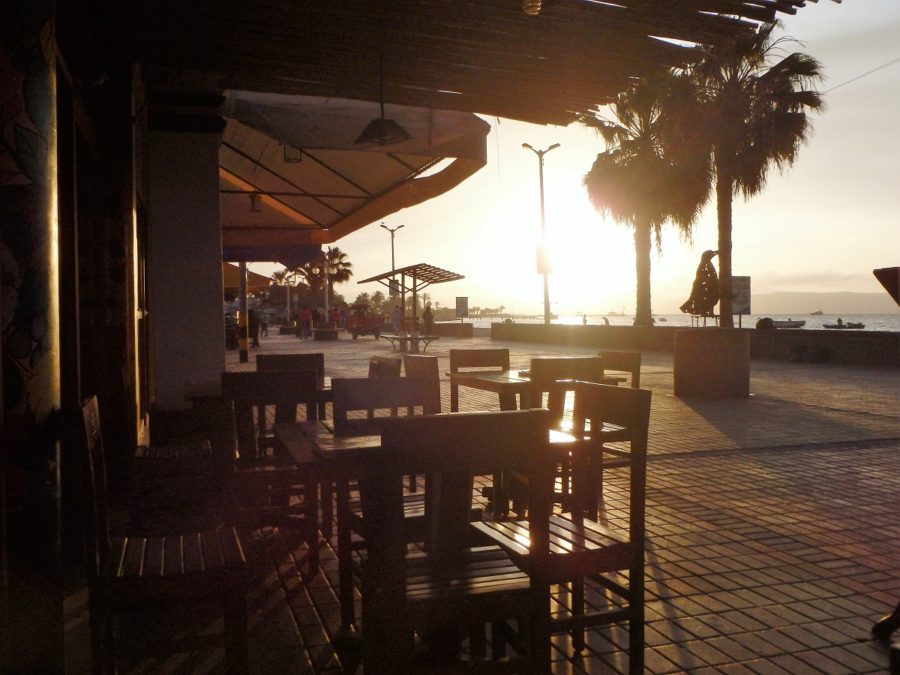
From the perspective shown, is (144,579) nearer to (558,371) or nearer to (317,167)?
(558,371)

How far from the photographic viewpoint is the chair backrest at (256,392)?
4.45 m

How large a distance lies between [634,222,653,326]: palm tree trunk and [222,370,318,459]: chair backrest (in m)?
24.7

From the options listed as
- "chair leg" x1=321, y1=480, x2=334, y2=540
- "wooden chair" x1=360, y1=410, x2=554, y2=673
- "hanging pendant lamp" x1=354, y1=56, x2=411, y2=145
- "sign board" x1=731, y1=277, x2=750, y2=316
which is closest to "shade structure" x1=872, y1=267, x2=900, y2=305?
"wooden chair" x1=360, y1=410, x2=554, y2=673

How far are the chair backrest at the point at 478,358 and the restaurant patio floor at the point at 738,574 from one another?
5.08 feet

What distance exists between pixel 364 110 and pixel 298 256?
28.2 feet

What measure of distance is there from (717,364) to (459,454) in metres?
10.7

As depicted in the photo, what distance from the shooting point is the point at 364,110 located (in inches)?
289

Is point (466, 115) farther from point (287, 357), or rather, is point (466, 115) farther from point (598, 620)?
point (598, 620)

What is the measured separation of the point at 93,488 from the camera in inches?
96.0

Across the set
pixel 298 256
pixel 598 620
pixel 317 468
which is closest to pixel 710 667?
pixel 598 620

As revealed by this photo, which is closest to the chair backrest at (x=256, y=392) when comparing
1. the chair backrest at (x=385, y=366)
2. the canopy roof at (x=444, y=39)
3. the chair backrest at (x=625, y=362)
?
the chair backrest at (x=385, y=366)

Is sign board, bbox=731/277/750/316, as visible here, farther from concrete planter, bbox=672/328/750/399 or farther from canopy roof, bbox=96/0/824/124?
canopy roof, bbox=96/0/824/124

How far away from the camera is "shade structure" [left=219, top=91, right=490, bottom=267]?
7.35m

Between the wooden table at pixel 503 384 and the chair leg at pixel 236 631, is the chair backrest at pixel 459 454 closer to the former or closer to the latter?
the chair leg at pixel 236 631
